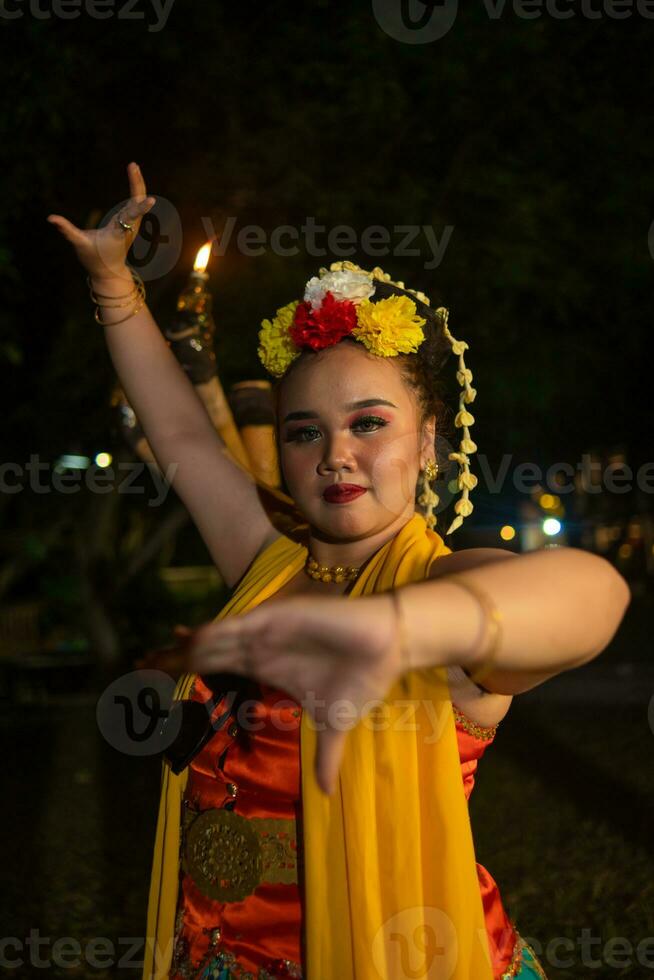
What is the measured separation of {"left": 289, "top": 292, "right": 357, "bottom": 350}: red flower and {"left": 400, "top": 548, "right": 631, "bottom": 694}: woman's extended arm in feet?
2.48

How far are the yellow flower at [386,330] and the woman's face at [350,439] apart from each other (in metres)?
0.02

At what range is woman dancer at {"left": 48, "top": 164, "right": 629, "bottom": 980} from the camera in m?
1.59

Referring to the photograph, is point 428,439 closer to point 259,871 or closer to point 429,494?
point 429,494

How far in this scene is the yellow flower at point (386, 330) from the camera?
2168 millimetres

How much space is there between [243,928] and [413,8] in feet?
21.4

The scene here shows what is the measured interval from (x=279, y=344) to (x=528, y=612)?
3.30 ft

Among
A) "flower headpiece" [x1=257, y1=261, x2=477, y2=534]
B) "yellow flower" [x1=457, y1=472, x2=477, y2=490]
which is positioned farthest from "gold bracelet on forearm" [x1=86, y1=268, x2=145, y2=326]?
"yellow flower" [x1=457, y1=472, x2=477, y2=490]

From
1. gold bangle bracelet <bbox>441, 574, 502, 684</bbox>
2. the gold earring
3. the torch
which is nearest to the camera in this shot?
gold bangle bracelet <bbox>441, 574, 502, 684</bbox>

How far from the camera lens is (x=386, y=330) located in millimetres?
2168

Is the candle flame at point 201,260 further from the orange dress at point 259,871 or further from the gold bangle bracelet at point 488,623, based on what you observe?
the gold bangle bracelet at point 488,623

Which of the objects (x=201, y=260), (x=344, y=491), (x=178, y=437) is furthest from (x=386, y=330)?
(x=201, y=260)

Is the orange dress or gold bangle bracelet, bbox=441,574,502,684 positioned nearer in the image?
gold bangle bracelet, bbox=441,574,502,684

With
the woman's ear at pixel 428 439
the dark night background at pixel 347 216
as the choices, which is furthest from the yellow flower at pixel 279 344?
the dark night background at pixel 347 216

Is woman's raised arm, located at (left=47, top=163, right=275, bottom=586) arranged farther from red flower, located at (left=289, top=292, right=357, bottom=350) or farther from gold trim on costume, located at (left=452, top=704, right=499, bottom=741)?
gold trim on costume, located at (left=452, top=704, right=499, bottom=741)
